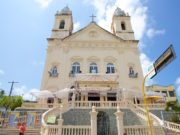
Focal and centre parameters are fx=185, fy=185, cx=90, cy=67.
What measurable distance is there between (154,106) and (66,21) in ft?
75.9

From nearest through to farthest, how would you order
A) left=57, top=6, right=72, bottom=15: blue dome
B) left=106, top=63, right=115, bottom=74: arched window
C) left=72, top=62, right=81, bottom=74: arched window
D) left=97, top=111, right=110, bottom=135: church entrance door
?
1. left=97, top=111, right=110, bottom=135: church entrance door
2. left=72, top=62, right=81, bottom=74: arched window
3. left=106, top=63, right=115, bottom=74: arched window
4. left=57, top=6, right=72, bottom=15: blue dome

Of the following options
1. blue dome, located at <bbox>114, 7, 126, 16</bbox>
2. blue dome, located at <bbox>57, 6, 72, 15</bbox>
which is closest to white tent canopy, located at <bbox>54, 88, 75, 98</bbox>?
blue dome, located at <bbox>57, 6, 72, 15</bbox>

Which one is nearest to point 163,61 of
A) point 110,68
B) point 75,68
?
point 110,68

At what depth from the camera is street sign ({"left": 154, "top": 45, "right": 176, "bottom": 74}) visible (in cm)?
660

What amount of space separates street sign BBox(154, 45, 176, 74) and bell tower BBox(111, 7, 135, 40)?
26.6m

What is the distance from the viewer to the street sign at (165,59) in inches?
260

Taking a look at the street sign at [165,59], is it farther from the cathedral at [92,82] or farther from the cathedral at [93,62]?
the cathedral at [93,62]

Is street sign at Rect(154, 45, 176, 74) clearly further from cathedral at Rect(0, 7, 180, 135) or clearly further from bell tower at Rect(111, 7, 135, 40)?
bell tower at Rect(111, 7, 135, 40)

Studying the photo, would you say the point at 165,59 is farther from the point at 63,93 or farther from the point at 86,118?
the point at 63,93

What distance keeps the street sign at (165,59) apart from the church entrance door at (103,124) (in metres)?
8.76

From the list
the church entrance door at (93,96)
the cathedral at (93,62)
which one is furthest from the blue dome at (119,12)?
the church entrance door at (93,96)

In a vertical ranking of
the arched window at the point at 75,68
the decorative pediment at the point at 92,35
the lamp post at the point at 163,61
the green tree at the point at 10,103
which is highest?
the decorative pediment at the point at 92,35

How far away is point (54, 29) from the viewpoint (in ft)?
112

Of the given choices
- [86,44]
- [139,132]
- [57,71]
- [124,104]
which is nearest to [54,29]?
[86,44]
